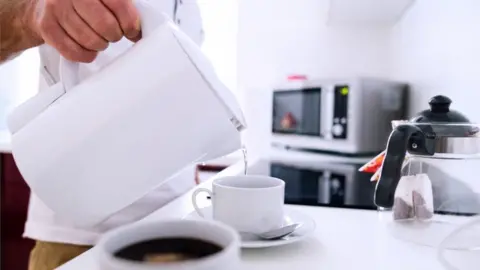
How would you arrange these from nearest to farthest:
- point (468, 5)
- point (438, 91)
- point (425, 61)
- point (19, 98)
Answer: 1. point (468, 5)
2. point (438, 91)
3. point (425, 61)
4. point (19, 98)

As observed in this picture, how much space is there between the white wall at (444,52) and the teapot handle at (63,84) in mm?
656

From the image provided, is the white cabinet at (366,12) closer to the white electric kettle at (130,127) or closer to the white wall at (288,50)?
the white wall at (288,50)

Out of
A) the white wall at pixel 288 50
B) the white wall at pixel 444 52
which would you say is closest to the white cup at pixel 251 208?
the white wall at pixel 444 52

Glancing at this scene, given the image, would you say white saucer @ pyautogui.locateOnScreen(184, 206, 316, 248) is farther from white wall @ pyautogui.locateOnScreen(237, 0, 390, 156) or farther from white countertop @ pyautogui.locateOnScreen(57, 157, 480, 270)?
white wall @ pyautogui.locateOnScreen(237, 0, 390, 156)

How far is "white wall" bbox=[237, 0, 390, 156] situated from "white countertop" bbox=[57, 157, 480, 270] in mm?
1359

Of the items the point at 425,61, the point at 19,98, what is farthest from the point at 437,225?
the point at 19,98

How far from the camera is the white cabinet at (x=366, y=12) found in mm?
1400

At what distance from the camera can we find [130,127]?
393mm

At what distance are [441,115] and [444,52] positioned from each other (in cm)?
53

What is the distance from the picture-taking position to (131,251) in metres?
0.26

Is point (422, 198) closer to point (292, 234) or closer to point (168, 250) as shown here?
point (292, 234)

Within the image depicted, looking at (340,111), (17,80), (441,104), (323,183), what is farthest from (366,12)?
(17,80)

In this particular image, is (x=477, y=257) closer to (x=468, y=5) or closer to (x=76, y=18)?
(x=76, y=18)

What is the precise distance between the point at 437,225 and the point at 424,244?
83 millimetres
